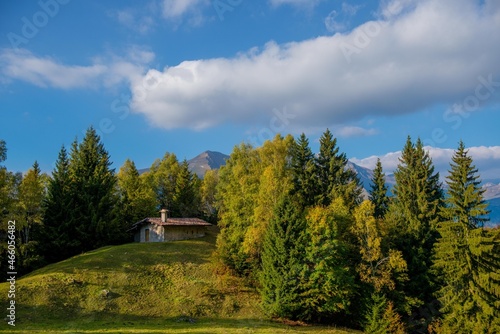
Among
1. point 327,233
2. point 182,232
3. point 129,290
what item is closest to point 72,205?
point 182,232

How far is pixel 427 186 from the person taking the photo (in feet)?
165

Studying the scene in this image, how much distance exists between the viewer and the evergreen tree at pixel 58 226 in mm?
52969

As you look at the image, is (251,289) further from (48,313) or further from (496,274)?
(496,274)

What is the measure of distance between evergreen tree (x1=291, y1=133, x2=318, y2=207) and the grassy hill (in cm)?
1674

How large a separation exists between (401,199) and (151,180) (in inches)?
1940

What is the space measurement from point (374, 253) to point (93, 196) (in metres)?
42.8

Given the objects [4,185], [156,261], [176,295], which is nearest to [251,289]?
[176,295]

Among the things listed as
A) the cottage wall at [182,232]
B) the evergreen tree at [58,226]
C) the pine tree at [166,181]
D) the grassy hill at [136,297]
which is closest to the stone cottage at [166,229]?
the cottage wall at [182,232]

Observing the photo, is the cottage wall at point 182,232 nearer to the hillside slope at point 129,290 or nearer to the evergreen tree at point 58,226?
the hillside slope at point 129,290

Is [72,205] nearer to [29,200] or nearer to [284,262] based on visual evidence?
[29,200]

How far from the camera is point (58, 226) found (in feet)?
178

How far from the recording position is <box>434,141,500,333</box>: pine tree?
35.5m

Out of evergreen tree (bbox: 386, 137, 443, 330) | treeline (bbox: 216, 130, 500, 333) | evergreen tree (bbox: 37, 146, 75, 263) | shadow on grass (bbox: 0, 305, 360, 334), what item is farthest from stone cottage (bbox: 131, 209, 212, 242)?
evergreen tree (bbox: 386, 137, 443, 330)

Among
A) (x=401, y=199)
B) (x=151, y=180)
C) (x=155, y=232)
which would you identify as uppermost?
(x=151, y=180)
